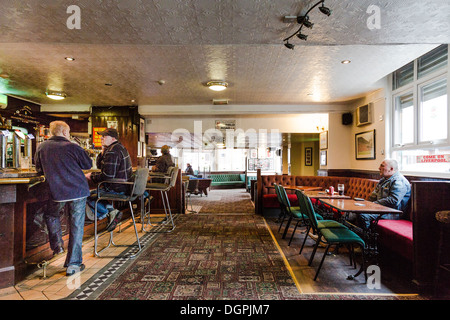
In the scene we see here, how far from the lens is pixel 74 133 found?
9.09m

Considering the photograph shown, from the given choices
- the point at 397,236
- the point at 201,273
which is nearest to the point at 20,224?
the point at 201,273

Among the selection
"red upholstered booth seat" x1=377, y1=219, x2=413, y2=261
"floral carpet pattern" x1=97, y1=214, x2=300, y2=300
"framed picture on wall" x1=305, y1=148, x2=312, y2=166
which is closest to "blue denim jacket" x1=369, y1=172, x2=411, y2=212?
"red upholstered booth seat" x1=377, y1=219, x2=413, y2=261

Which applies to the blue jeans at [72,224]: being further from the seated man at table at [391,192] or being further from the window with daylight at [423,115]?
the window with daylight at [423,115]

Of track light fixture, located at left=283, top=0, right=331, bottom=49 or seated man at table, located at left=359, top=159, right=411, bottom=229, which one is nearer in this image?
track light fixture, located at left=283, top=0, right=331, bottom=49

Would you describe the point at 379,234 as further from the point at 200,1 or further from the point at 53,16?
the point at 53,16

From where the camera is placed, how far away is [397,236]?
9.79ft

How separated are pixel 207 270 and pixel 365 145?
17.5ft

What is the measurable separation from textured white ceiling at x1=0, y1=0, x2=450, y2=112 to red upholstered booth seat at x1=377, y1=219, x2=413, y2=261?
2318mm

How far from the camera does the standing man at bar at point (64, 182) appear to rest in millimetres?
2621

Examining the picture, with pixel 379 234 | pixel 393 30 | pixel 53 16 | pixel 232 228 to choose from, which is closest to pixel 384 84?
pixel 393 30

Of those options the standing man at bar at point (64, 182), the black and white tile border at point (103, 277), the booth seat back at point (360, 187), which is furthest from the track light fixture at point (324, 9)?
the booth seat back at point (360, 187)

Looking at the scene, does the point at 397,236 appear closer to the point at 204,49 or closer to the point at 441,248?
the point at 441,248

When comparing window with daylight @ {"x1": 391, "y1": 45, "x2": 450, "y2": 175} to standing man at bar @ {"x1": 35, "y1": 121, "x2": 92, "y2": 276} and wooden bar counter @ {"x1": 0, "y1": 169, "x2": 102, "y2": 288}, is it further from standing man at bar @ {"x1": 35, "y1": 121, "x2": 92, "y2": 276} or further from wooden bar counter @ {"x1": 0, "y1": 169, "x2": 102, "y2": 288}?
wooden bar counter @ {"x1": 0, "y1": 169, "x2": 102, "y2": 288}

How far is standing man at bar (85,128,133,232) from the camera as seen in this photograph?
3.19 m
